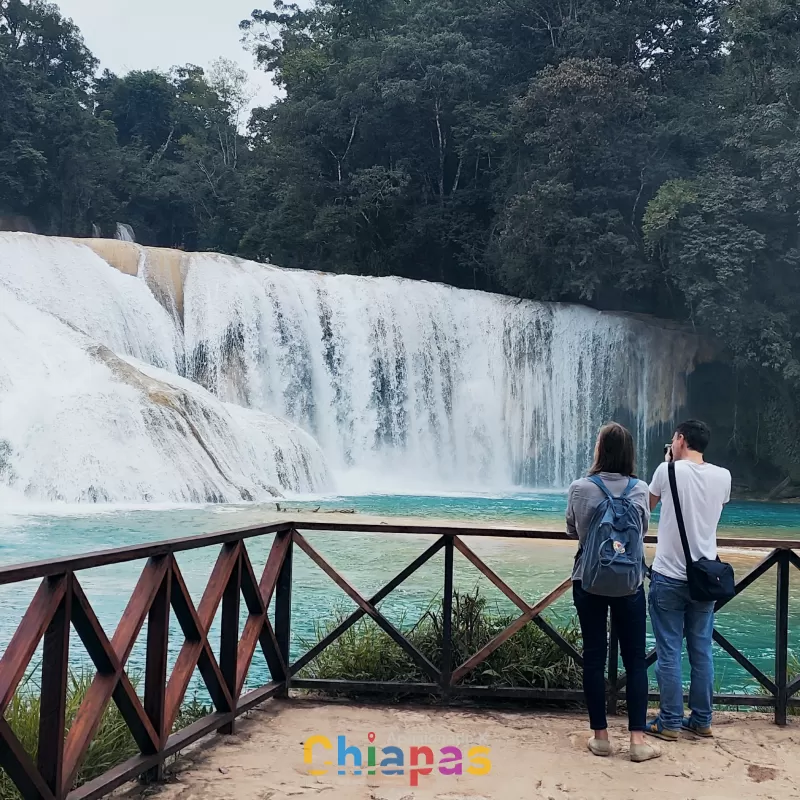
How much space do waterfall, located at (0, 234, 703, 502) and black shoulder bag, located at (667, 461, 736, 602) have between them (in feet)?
39.3

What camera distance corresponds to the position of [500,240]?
98.8 ft

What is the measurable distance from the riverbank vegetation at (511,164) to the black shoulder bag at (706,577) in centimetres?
2149

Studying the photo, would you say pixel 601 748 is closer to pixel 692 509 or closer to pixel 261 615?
pixel 692 509

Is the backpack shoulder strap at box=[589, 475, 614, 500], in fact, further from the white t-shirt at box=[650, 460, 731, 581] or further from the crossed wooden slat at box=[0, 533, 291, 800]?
the crossed wooden slat at box=[0, 533, 291, 800]

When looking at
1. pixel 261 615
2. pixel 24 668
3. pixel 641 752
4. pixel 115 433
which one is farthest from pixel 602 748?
pixel 115 433

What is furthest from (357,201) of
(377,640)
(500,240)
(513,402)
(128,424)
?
(377,640)

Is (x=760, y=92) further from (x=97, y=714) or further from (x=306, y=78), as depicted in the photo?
(x=97, y=714)

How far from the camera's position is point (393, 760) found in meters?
3.87

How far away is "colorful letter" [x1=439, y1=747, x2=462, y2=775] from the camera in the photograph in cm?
376

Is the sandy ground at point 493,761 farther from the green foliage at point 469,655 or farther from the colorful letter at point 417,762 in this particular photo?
the green foliage at point 469,655

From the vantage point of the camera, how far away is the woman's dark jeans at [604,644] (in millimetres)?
3945

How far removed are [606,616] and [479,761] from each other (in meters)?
0.77

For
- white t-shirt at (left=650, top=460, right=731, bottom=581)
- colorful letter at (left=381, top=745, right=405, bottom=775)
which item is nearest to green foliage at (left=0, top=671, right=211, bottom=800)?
colorful letter at (left=381, top=745, right=405, bottom=775)

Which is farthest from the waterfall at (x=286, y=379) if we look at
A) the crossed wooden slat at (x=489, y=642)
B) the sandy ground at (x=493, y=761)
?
the sandy ground at (x=493, y=761)
